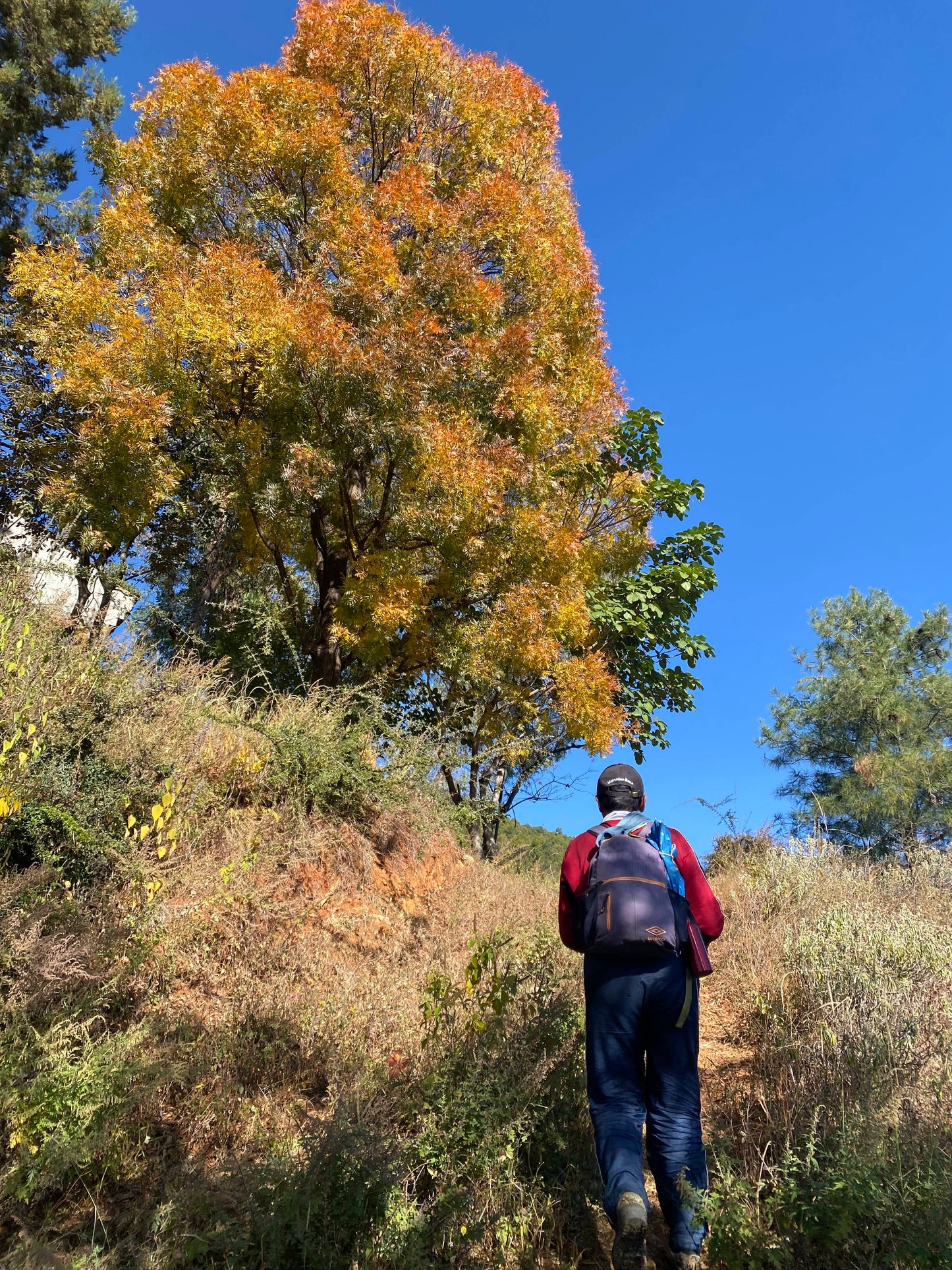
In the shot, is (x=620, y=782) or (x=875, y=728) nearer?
(x=620, y=782)

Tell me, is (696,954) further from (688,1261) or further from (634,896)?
(688,1261)

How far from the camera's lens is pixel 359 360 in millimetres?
8883

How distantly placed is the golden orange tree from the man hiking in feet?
18.2

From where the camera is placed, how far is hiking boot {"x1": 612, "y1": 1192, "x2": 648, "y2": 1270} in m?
2.84

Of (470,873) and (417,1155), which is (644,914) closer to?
(417,1155)

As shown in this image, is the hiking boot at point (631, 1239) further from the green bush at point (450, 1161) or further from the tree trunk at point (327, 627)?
the tree trunk at point (327, 627)

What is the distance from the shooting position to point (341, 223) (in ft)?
33.6

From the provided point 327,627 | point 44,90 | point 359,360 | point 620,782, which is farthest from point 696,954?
point 44,90

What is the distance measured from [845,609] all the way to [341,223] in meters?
18.7

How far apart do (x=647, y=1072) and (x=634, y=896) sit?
81 cm

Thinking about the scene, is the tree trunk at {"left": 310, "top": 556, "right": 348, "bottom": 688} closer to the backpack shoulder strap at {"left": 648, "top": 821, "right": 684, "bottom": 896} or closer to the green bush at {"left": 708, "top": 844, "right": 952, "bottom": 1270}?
the green bush at {"left": 708, "top": 844, "right": 952, "bottom": 1270}

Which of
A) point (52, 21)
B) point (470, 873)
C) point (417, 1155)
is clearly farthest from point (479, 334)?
point (52, 21)

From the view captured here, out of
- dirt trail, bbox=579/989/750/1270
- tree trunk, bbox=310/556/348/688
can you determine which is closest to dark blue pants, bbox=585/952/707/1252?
dirt trail, bbox=579/989/750/1270

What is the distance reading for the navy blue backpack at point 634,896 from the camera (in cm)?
334
